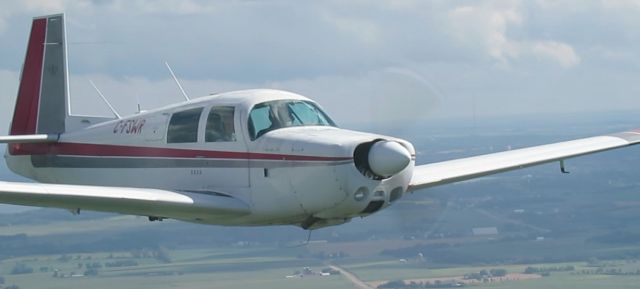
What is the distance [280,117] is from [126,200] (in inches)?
106

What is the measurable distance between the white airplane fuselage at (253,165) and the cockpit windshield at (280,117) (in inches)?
2.8

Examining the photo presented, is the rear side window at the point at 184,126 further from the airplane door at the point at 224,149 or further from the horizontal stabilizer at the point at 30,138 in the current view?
the horizontal stabilizer at the point at 30,138

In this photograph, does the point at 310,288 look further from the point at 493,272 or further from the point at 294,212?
the point at 294,212

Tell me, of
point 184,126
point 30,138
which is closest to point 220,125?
point 184,126

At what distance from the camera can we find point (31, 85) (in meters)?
26.9

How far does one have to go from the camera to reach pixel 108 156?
22.8 metres

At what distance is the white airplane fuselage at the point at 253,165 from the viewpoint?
18719mm

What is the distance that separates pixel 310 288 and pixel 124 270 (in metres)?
9.49

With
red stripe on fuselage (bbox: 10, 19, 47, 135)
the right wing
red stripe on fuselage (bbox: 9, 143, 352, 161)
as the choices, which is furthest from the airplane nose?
red stripe on fuselage (bbox: 10, 19, 47, 135)

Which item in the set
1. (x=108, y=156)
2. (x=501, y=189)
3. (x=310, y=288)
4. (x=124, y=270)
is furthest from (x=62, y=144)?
(x=501, y=189)

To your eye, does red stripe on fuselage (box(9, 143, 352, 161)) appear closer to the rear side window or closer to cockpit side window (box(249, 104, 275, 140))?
the rear side window

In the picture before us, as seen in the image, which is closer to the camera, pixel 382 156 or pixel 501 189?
pixel 382 156

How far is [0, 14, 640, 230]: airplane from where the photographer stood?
18609 mm

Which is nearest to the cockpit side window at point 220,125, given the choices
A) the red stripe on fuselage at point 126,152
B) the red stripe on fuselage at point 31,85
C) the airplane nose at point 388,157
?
the red stripe on fuselage at point 126,152
